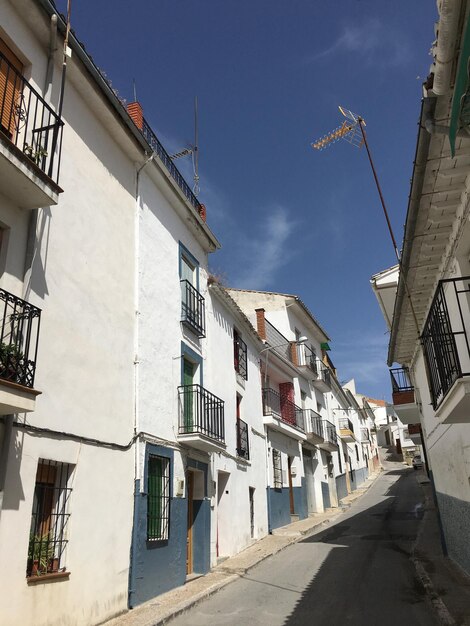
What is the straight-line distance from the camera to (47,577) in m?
6.73

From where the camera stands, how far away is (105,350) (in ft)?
29.8

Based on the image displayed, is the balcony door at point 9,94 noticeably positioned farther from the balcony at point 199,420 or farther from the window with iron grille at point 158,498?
the balcony at point 199,420

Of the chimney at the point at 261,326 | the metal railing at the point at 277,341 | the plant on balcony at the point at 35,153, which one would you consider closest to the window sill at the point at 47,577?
the plant on balcony at the point at 35,153

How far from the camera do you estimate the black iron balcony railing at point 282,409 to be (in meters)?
20.0

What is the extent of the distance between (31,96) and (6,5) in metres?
1.33

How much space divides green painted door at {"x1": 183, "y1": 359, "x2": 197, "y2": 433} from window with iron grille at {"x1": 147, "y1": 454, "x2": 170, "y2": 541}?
1.16 meters

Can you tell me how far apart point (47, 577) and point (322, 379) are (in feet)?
75.2

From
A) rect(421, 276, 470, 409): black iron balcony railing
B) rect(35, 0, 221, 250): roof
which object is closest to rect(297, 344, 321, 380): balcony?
rect(35, 0, 221, 250): roof

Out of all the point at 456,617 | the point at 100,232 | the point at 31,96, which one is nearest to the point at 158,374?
the point at 100,232

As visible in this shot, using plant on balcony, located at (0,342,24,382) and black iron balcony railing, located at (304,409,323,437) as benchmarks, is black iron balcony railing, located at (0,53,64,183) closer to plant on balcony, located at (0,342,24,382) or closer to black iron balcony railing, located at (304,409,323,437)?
plant on balcony, located at (0,342,24,382)

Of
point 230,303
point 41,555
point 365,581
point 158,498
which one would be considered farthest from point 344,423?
point 41,555

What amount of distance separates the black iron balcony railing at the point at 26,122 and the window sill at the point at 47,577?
5.30 m

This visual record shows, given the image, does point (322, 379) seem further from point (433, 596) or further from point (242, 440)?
point (433, 596)

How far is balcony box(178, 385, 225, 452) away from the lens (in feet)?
37.8
